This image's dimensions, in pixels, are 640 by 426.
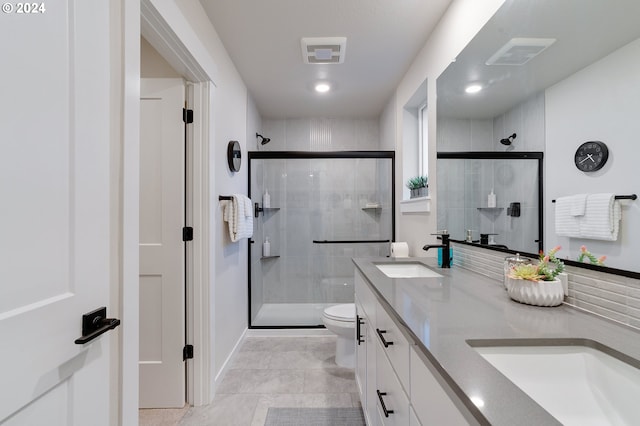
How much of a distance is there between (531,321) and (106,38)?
151 centimetres

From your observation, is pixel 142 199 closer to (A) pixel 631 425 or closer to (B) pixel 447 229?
(B) pixel 447 229

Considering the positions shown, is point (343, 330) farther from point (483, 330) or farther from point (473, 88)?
point (473, 88)

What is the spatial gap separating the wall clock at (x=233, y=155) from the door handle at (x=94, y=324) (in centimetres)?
159

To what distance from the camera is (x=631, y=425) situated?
54 centimetres

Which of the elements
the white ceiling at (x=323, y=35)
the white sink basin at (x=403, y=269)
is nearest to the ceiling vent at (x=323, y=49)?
the white ceiling at (x=323, y=35)

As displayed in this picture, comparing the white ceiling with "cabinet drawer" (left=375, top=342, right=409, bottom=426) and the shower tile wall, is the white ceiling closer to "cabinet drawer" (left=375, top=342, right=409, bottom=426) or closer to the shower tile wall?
the shower tile wall

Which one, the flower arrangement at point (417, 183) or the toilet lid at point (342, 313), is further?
the flower arrangement at point (417, 183)

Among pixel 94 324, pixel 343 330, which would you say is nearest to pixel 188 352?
pixel 343 330

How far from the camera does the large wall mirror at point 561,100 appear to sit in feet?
2.41

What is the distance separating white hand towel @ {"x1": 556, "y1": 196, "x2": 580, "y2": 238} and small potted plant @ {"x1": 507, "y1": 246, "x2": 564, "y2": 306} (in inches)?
2.7

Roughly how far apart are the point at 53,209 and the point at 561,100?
1.52m

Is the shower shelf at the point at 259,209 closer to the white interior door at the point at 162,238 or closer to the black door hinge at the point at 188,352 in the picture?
the white interior door at the point at 162,238

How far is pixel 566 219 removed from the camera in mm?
926

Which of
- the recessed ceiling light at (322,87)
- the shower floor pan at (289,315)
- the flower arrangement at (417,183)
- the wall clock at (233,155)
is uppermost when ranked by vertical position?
the recessed ceiling light at (322,87)
